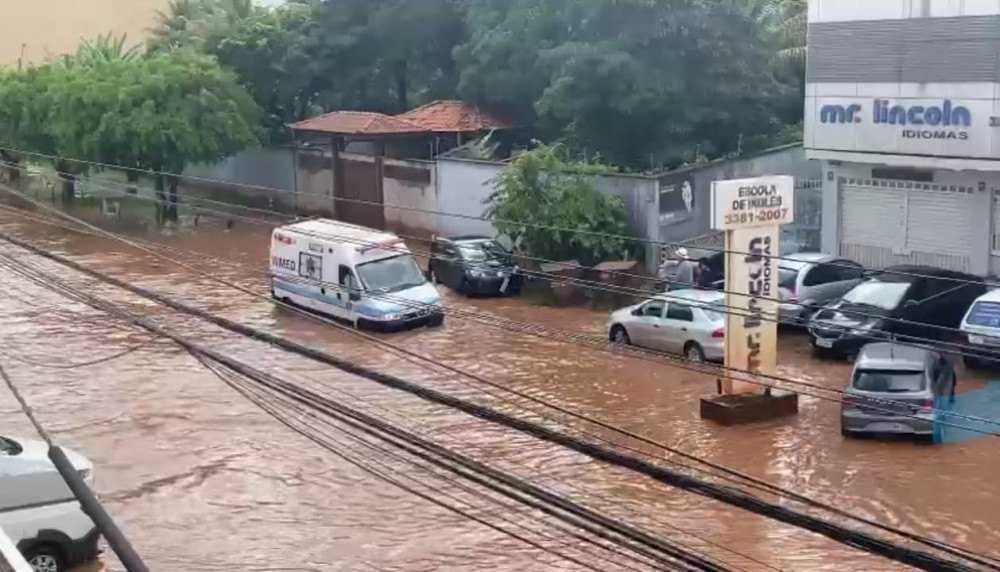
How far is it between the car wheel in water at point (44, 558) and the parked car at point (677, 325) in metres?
10.1

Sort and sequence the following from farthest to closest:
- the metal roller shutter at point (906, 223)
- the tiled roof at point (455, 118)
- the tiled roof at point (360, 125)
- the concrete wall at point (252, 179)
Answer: the concrete wall at point (252, 179) → the tiled roof at point (455, 118) → the tiled roof at point (360, 125) → the metal roller shutter at point (906, 223)

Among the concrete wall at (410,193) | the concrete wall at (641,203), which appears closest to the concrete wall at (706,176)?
the concrete wall at (641,203)

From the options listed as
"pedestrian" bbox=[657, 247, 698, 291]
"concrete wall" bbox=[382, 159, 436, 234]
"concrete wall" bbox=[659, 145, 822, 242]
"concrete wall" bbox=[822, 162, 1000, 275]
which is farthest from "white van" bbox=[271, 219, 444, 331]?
"concrete wall" bbox=[382, 159, 436, 234]

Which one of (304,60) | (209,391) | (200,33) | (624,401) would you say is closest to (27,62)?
(200,33)

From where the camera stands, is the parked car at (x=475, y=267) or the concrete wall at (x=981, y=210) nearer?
the concrete wall at (x=981, y=210)

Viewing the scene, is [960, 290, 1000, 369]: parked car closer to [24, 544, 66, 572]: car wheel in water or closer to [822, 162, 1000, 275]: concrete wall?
[822, 162, 1000, 275]: concrete wall

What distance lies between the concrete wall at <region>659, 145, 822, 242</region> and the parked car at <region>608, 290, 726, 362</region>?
6.93 m

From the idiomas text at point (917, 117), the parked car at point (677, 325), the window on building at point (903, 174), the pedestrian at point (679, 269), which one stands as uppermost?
the idiomas text at point (917, 117)

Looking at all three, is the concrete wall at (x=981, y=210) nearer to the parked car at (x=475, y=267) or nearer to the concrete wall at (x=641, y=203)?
the concrete wall at (x=641, y=203)

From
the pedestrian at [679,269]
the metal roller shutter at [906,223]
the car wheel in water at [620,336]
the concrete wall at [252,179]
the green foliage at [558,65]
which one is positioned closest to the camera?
the car wheel in water at [620,336]

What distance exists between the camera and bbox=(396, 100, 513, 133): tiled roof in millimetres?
36625

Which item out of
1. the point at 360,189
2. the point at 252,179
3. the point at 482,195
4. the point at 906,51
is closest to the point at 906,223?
the point at 906,51

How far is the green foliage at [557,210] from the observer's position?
27.4 meters

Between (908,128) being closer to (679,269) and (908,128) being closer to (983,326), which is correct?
(679,269)
